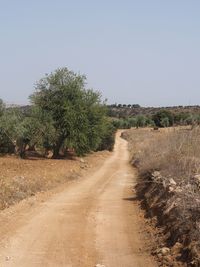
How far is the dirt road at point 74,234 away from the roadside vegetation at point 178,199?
621 mm

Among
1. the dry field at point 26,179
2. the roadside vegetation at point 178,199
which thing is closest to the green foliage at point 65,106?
the dry field at point 26,179

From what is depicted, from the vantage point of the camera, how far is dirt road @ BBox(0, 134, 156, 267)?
440 inches

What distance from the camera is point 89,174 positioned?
123ft

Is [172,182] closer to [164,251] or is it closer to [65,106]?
[164,251]

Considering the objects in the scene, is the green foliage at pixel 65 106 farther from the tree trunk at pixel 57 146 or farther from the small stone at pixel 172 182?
the small stone at pixel 172 182

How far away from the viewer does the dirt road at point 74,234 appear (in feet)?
36.7

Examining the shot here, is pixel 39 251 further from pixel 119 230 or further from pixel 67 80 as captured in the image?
pixel 67 80

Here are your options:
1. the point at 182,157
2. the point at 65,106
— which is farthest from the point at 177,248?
the point at 65,106

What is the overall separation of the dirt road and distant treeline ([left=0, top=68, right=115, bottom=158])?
20.6m

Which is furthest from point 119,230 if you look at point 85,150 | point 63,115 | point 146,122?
point 146,122

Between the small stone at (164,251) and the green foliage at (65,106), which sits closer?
the small stone at (164,251)

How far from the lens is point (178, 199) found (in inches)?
549

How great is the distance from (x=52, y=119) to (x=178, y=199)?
31.3m

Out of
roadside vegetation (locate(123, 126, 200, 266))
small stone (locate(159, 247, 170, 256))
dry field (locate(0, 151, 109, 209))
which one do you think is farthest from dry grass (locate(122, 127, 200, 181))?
dry field (locate(0, 151, 109, 209))
